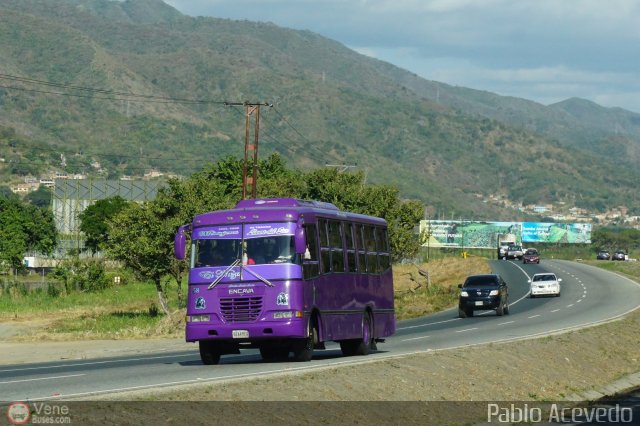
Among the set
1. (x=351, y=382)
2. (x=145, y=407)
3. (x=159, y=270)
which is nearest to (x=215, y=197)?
(x=159, y=270)

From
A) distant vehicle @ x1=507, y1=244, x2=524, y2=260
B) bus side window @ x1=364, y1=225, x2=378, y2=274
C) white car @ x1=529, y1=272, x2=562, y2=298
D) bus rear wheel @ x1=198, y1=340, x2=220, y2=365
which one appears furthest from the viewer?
distant vehicle @ x1=507, y1=244, x2=524, y2=260

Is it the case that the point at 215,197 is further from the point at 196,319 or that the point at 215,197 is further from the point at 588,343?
the point at 196,319

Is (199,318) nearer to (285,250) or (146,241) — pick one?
(285,250)

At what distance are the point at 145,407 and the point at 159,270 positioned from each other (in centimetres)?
4456

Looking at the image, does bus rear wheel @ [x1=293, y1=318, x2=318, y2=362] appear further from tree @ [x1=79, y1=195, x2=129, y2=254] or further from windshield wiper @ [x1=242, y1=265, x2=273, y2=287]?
tree @ [x1=79, y1=195, x2=129, y2=254]

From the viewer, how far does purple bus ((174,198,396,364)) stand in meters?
24.7

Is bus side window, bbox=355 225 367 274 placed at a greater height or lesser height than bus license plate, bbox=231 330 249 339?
greater

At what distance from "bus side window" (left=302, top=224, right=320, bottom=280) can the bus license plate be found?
1711 millimetres

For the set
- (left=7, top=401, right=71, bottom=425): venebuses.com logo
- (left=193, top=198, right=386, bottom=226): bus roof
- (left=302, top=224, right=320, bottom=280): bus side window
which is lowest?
(left=7, top=401, right=71, bottom=425): venebuses.com logo

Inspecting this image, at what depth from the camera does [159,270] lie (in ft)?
198

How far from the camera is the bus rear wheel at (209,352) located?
26.3 metres

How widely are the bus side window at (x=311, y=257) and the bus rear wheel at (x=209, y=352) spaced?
2.77 meters

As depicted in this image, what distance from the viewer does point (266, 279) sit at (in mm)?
24734

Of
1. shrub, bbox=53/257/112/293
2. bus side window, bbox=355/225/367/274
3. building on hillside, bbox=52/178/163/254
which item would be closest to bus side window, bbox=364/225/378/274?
bus side window, bbox=355/225/367/274
